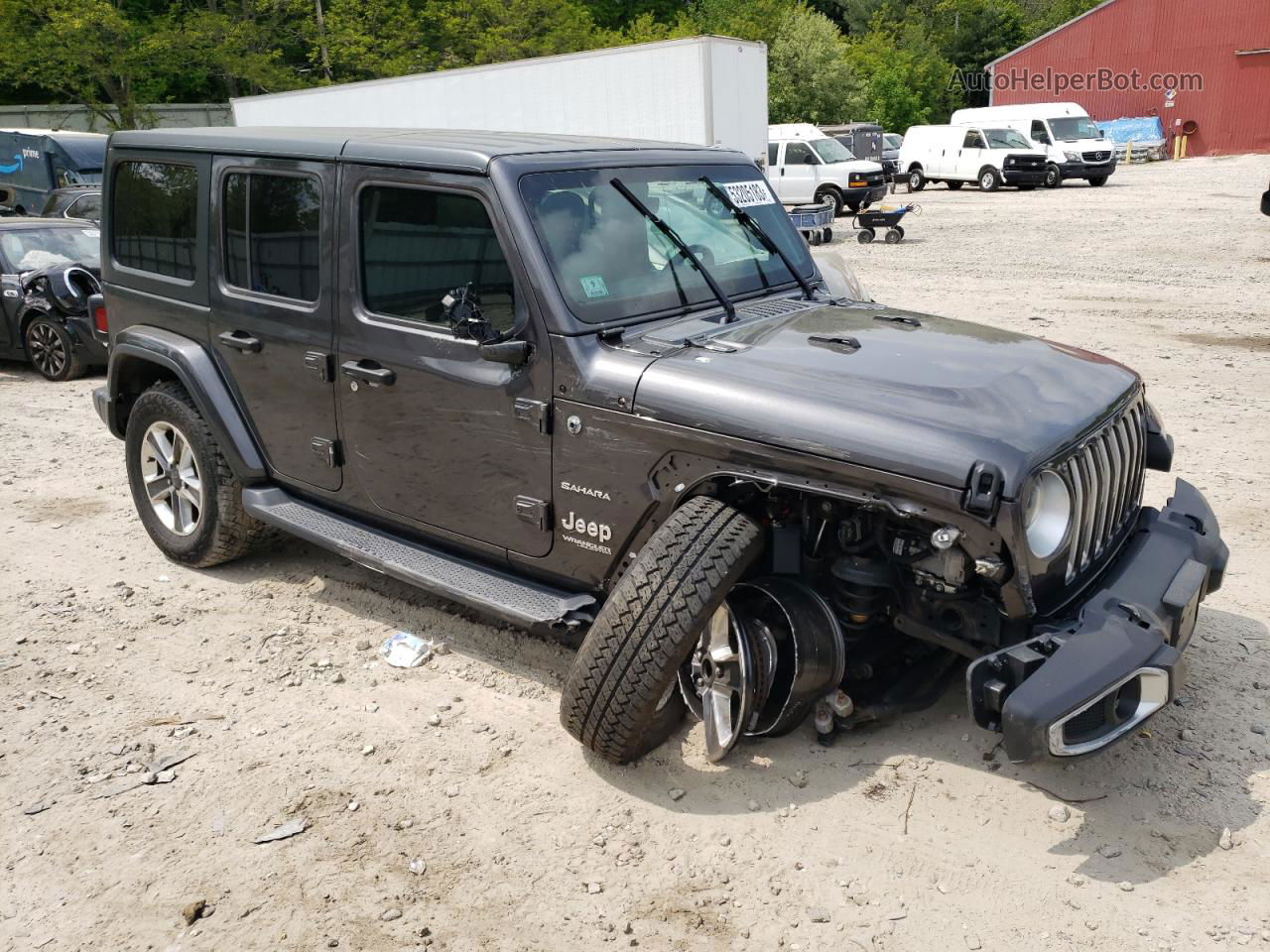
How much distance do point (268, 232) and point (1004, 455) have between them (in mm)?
3307

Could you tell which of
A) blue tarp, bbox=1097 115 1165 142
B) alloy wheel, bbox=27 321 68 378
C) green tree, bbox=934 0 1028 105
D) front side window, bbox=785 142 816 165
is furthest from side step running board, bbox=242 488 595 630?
green tree, bbox=934 0 1028 105

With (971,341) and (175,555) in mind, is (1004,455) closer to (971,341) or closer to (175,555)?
(971,341)

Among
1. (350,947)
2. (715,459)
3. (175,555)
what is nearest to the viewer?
(350,947)

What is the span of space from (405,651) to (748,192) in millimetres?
2473

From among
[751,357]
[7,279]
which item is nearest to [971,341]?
[751,357]

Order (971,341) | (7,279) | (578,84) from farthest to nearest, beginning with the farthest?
1. (578,84)
2. (7,279)
3. (971,341)

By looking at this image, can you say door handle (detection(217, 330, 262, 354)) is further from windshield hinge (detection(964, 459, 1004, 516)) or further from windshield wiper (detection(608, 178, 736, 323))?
windshield hinge (detection(964, 459, 1004, 516))

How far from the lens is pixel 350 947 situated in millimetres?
3148

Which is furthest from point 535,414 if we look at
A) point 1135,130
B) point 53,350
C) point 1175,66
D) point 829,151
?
point 1175,66

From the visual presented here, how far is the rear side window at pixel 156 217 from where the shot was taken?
17.5 feet

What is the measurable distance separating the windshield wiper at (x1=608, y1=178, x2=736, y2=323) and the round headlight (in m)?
1.43

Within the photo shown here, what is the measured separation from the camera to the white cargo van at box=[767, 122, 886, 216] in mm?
23688

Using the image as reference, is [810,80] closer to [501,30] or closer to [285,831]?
[501,30]

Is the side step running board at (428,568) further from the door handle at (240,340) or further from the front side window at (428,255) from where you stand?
the front side window at (428,255)
